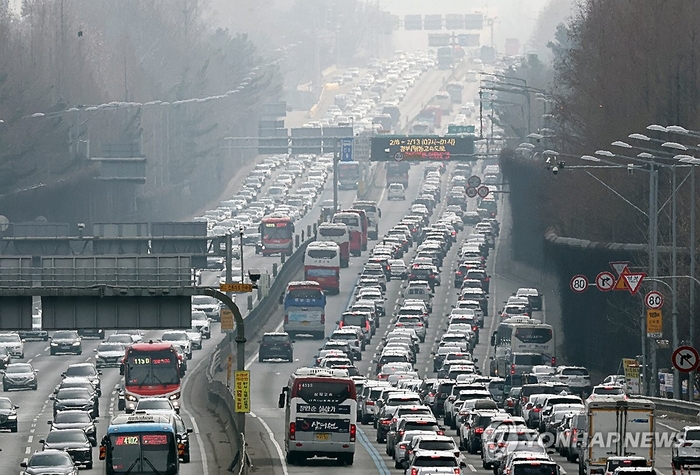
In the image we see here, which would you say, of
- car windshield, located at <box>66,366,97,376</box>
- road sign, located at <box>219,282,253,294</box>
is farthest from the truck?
car windshield, located at <box>66,366,97,376</box>

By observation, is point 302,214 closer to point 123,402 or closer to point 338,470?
point 123,402

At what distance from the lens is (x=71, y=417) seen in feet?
226

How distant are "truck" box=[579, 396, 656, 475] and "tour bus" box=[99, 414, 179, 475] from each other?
10.5m

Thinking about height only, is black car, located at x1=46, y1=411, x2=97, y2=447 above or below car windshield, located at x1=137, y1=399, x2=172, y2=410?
below

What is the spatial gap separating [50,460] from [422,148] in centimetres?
13042

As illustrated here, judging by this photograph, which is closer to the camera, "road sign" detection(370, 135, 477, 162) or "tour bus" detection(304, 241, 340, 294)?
"tour bus" detection(304, 241, 340, 294)

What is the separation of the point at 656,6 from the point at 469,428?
49163mm

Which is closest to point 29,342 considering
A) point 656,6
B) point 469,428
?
point 656,6

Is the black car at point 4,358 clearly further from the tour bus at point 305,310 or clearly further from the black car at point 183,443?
the black car at point 183,443

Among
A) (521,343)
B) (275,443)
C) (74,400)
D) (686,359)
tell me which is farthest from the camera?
(521,343)

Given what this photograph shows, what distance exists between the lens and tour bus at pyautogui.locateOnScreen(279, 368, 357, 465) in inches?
2313

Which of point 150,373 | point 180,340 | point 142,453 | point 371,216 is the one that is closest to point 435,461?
point 142,453

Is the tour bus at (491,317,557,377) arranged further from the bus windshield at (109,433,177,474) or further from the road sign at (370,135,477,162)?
the road sign at (370,135,477,162)

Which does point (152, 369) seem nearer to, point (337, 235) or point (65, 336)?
point (65, 336)
